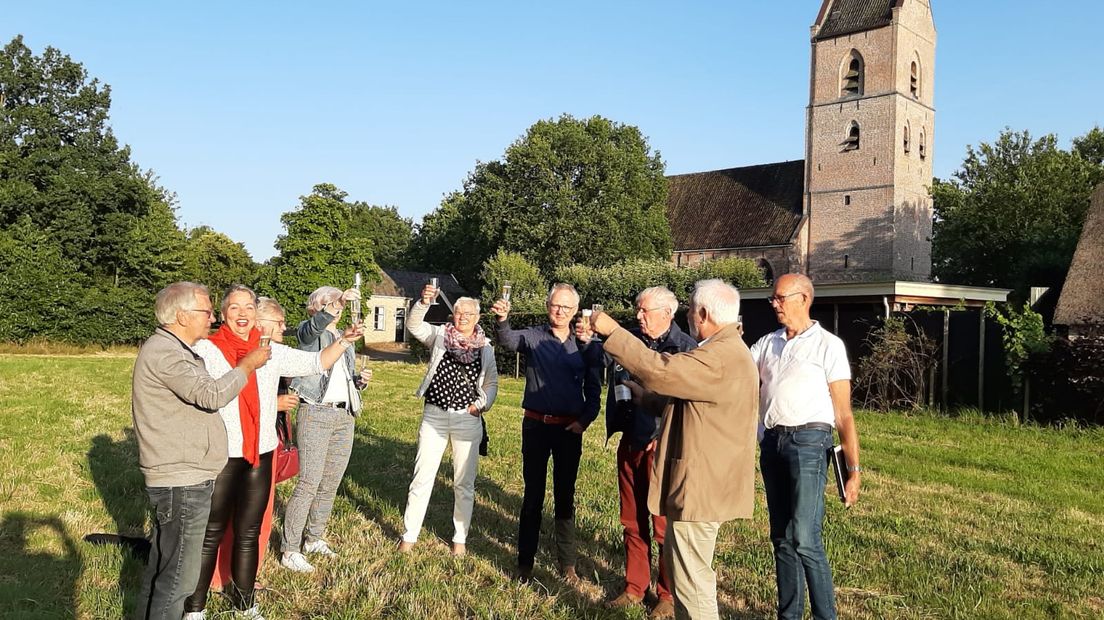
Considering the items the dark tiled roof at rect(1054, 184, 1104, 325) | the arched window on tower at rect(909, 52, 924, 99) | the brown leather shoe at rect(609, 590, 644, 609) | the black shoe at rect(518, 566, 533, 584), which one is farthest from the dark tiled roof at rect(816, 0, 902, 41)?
the brown leather shoe at rect(609, 590, 644, 609)

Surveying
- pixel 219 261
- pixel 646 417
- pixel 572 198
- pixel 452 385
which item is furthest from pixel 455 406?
pixel 219 261

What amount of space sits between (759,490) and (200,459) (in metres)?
6.32

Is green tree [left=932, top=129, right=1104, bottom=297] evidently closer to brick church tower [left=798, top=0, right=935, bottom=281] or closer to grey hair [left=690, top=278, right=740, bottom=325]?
brick church tower [left=798, top=0, right=935, bottom=281]

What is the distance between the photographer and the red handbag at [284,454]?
548cm

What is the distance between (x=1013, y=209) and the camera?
40250mm

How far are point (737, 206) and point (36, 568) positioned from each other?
49949mm

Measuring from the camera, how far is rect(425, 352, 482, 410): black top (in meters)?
6.23

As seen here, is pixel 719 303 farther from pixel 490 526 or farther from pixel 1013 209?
pixel 1013 209

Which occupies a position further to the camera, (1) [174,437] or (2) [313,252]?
(2) [313,252]

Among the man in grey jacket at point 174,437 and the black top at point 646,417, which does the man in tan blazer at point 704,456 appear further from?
the man in grey jacket at point 174,437

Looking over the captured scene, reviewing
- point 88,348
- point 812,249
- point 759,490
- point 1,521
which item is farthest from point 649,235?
point 1,521

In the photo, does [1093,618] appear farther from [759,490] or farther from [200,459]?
[200,459]

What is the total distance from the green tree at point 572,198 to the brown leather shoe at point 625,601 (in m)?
39.9

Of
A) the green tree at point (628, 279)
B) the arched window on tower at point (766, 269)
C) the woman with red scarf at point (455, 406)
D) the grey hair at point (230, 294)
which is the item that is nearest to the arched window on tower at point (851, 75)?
the arched window on tower at point (766, 269)
